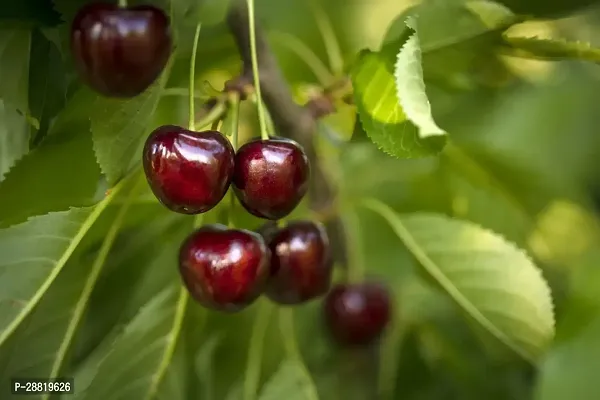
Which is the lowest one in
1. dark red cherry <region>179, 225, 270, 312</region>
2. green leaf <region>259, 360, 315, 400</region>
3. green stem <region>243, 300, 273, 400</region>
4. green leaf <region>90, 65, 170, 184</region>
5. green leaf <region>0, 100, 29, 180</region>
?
green stem <region>243, 300, 273, 400</region>

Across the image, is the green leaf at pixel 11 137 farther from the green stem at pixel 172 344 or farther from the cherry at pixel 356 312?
the cherry at pixel 356 312

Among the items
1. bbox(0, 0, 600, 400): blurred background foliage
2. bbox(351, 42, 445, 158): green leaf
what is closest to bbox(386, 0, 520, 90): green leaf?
bbox(0, 0, 600, 400): blurred background foliage

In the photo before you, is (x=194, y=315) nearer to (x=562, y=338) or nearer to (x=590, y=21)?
(x=562, y=338)

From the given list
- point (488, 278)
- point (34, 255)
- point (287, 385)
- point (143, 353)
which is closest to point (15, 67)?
point (34, 255)

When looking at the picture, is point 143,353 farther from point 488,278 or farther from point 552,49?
point 552,49

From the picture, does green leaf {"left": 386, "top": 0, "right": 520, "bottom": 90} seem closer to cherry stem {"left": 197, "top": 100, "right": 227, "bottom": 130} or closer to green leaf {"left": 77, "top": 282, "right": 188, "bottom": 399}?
cherry stem {"left": 197, "top": 100, "right": 227, "bottom": 130}

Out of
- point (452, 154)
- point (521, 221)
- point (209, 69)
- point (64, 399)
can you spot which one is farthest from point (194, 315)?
point (521, 221)
